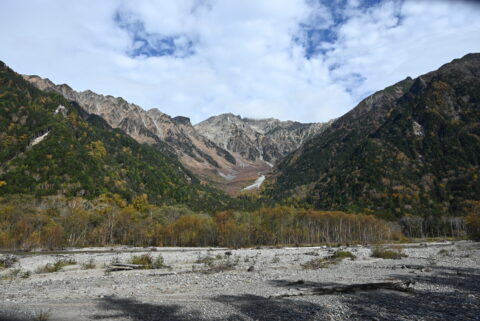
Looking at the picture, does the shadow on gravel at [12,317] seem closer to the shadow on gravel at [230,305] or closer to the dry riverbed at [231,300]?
the dry riverbed at [231,300]

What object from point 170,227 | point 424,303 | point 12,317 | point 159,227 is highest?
point 170,227

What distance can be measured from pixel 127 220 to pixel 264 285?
306 feet

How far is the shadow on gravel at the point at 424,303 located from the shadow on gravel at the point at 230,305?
2.77 metres

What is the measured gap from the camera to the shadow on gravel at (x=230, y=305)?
15188 mm

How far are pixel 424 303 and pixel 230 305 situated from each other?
11177 mm

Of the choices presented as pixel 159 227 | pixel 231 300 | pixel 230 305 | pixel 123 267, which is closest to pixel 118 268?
pixel 123 267

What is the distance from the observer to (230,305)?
18.0m

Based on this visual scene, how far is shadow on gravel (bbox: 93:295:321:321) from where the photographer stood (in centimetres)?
1519

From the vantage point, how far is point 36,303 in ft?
63.6

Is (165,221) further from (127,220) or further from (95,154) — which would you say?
(95,154)

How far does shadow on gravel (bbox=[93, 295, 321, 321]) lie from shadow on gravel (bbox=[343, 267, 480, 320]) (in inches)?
109

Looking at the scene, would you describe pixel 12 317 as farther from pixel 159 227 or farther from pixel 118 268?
pixel 159 227

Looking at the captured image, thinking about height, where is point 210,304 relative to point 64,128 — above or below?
below

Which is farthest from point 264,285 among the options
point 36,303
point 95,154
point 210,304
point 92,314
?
point 95,154
